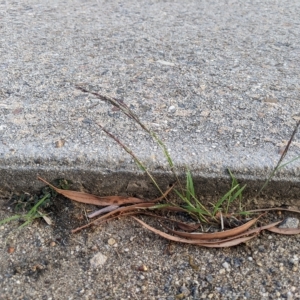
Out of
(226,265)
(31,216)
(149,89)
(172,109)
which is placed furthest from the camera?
(149,89)

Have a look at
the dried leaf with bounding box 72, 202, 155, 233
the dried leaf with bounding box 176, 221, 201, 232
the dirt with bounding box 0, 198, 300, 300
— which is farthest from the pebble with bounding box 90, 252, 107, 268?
the dried leaf with bounding box 176, 221, 201, 232

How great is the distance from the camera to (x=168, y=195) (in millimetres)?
1248

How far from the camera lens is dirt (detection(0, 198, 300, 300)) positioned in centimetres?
106

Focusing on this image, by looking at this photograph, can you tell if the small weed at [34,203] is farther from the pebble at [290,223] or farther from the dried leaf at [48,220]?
the pebble at [290,223]

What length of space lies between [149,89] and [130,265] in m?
0.69

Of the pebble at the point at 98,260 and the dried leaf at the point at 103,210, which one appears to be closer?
the pebble at the point at 98,260

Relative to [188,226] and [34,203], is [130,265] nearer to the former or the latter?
[188,226]

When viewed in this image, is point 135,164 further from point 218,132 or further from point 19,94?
point 19,94

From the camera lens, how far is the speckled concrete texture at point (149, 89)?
1253 mm

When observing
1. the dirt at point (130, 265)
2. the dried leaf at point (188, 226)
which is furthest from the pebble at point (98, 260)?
the dried leaf at point (188, 226)

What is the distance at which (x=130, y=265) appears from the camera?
1131 mm

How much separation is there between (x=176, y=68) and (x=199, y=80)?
14 centimetres

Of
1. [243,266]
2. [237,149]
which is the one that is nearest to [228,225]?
[243,266]

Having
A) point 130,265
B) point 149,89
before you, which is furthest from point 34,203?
point 149,89
